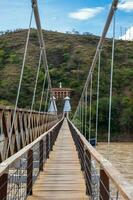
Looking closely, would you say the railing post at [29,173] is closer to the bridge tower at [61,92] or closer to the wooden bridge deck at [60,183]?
the wooden bridge deck at [60,183]

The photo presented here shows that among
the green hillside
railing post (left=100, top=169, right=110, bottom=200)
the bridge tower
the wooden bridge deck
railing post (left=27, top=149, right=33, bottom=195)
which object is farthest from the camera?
the bridge tower

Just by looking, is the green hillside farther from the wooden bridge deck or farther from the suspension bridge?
the suspension bridge

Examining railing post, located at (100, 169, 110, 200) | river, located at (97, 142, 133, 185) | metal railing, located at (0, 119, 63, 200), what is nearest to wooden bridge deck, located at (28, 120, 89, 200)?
metal railing, located at (0, 119, 63, 200)

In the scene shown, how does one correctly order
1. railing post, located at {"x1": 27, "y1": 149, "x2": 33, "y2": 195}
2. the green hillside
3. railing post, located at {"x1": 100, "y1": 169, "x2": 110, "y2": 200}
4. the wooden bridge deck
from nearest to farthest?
railing post, located at {"x1": 100, "y1": 169, "x2": 110, "y2": 200}
railing post, located at {"x1": 27, "y1": 149, "x2": 33, "y2": 195}
the wooden bridge deck
the green hillside

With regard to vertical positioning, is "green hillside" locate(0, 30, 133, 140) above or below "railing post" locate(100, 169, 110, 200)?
above

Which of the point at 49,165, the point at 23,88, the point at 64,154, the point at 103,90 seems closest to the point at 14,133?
the point at 49,165

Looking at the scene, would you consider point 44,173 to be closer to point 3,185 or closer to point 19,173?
point 19,173

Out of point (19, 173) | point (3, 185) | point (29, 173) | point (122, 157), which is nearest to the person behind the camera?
point (3, 185)

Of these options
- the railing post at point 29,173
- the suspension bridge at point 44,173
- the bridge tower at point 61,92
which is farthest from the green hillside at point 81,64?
the railing post at point 29,173

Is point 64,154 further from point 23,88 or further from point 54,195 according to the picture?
point 23,88

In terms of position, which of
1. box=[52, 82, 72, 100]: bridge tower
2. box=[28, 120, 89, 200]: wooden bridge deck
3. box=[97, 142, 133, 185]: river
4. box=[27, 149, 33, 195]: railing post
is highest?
box=[52, 82, 72, 100]: bridge tower

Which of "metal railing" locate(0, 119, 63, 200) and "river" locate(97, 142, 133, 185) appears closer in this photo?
"metal railing" locate(0, 119, 63, 200)

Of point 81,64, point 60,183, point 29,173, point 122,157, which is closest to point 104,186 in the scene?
point 29,173

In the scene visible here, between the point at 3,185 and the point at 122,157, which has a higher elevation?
the point at 3,185
